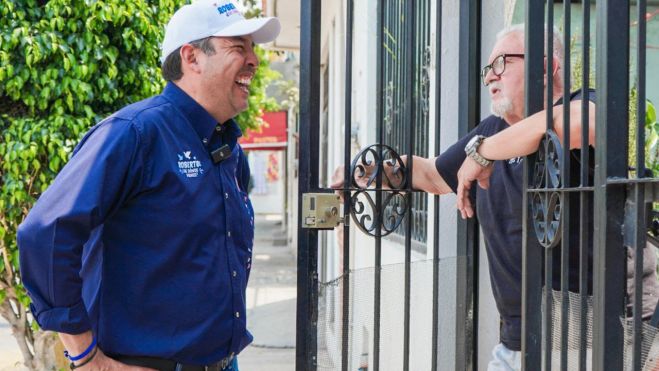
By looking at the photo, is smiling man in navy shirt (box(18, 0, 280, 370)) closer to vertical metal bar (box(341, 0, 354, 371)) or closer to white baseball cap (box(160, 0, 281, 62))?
white baseball cap (box(160, 0, 281, 62))

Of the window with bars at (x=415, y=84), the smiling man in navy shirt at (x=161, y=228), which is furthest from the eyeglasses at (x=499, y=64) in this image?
the window with bars at (x=415, y=84)

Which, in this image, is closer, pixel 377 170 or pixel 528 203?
pixel 528 203

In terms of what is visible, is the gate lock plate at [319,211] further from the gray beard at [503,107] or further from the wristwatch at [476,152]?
the gray beard at [503,107]

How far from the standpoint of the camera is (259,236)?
2527 cm

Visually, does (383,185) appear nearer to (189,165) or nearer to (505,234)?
(505,234)

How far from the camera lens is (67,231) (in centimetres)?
197

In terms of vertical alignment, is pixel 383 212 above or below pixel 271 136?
below

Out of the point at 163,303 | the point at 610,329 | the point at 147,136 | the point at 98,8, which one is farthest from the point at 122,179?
the point at 98,8

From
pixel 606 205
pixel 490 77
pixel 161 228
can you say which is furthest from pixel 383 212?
pixel 606 205

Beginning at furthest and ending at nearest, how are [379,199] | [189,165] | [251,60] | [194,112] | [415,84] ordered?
1. [415,84]
2. [379,199]
3. [251,60]
4. [194,112]
5. [189,165]

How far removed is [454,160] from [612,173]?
1.19 m

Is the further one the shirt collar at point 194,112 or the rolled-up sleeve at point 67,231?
the shirt collar at point 194,112

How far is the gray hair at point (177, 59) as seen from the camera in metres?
2.45

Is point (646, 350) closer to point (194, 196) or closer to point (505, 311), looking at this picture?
point (505, 311)
